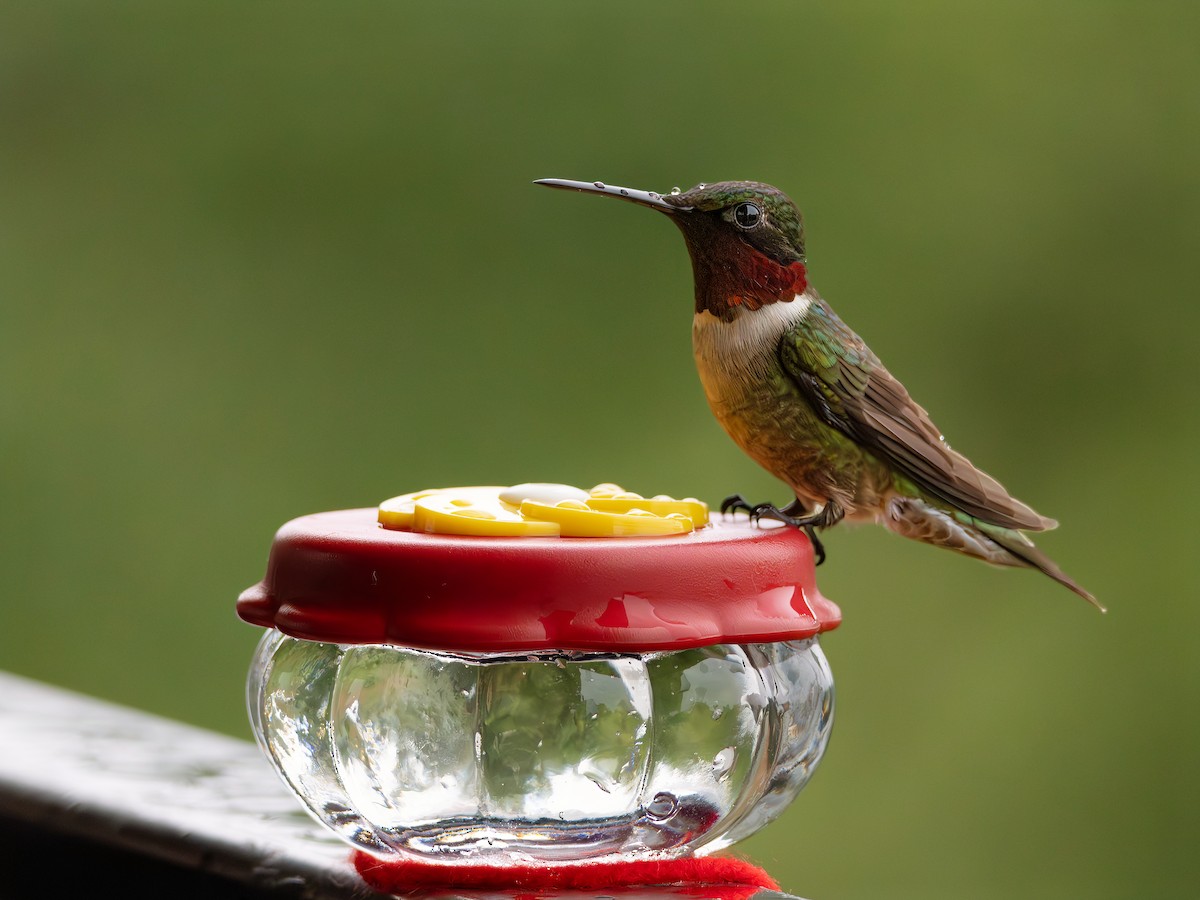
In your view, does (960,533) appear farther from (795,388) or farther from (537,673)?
(537,673)

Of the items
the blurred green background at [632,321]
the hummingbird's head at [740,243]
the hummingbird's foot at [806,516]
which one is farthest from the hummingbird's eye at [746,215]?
the blurred green background at [632,321]

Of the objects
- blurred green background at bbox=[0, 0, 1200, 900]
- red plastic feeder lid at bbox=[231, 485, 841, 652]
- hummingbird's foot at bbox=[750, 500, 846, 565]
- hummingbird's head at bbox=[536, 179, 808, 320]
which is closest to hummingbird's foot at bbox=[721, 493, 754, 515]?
hummingbird's foot at bbox=[750, 500, 846, 565]

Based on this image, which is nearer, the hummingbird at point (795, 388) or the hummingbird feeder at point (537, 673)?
the hummingbird feeder at point (537, 673)

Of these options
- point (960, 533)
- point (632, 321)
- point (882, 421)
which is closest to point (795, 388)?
point (882, 421)

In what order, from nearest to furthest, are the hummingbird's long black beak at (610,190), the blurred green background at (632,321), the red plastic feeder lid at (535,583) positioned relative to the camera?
the red plastic feeder lid at (535,583), the hummingbird's long black beak at (610,190), the blurred green background at (632,321)

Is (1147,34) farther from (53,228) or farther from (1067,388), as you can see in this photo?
(53,228)

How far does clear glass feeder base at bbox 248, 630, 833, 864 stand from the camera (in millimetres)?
812

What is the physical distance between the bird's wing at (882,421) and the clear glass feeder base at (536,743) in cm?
27

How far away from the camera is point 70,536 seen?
3207 mm

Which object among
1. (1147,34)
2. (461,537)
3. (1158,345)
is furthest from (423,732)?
(1147,34)

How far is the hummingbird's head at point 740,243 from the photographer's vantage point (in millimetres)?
1086

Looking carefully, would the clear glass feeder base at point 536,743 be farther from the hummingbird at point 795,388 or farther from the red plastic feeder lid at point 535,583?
the hummingbird at point 795,388

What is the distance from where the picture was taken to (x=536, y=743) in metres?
0.80

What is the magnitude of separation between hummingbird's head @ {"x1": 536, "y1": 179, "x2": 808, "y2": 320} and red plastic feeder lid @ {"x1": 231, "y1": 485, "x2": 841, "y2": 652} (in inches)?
11.6
